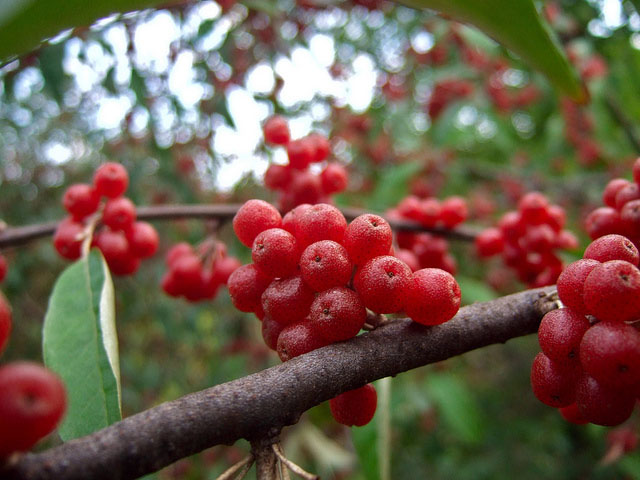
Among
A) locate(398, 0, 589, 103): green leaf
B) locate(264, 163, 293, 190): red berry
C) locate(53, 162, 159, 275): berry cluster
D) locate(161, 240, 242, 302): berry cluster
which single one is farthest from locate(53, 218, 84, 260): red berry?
locate(398, 0, 589, 103): green leaf

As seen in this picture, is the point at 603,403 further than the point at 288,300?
No

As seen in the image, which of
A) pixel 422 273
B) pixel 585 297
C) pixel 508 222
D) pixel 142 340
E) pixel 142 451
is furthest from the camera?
pixel 142 340

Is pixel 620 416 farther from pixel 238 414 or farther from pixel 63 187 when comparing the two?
pixel 63 187

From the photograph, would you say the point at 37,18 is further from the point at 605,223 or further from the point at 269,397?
the point at 605,223

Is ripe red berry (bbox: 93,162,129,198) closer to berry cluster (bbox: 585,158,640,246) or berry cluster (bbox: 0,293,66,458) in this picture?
berry cluster (bbox: 0,293,66,458)

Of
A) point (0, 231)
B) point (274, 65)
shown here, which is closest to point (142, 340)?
point (274, 65)

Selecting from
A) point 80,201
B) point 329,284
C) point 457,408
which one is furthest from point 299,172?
point 457,408
